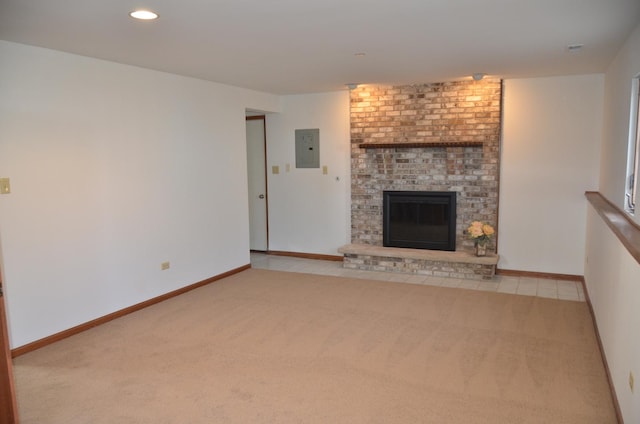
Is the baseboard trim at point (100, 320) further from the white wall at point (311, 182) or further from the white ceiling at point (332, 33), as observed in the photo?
the white ceiling at point (332, 33)

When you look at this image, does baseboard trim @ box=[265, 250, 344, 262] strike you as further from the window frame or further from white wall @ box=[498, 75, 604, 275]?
the window frame

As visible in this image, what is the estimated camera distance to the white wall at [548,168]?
5.40 m

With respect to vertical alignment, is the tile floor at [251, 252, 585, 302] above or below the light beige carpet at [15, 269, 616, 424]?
above

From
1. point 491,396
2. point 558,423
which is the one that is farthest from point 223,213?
point 558,423

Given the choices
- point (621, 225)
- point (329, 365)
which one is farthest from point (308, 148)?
point (621, 225)

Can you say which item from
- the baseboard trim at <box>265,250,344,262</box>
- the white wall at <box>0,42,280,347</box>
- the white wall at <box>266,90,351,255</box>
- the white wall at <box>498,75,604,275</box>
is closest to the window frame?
the white wall at <box>498,75,604,275</box>

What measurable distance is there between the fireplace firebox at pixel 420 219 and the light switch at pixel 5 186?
435cm

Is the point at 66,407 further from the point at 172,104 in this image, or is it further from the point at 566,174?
the point at 566,174

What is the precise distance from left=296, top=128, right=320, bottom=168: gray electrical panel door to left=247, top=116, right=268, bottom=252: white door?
638mm

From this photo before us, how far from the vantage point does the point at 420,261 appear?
19.7 feet

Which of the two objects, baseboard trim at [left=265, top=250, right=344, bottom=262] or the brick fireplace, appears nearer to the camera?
the brick fireplace

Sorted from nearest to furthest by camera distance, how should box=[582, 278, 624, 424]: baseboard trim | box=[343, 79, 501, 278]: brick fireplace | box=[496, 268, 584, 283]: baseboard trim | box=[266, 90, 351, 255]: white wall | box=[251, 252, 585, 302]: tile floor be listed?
box=[582, 278, 624, 424]: baseboard trim, box=[251, 252, 585, 302]: tile floor, box=[496, 268, 584, 283]: baseboard trim, box=[343, 79, 501, 278]: brick fireplace, box=[266, 90, 351, 255]: white wall

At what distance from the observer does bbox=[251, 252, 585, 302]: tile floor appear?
5164 millimetres

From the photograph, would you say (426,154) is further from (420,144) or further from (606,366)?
(606,366)
